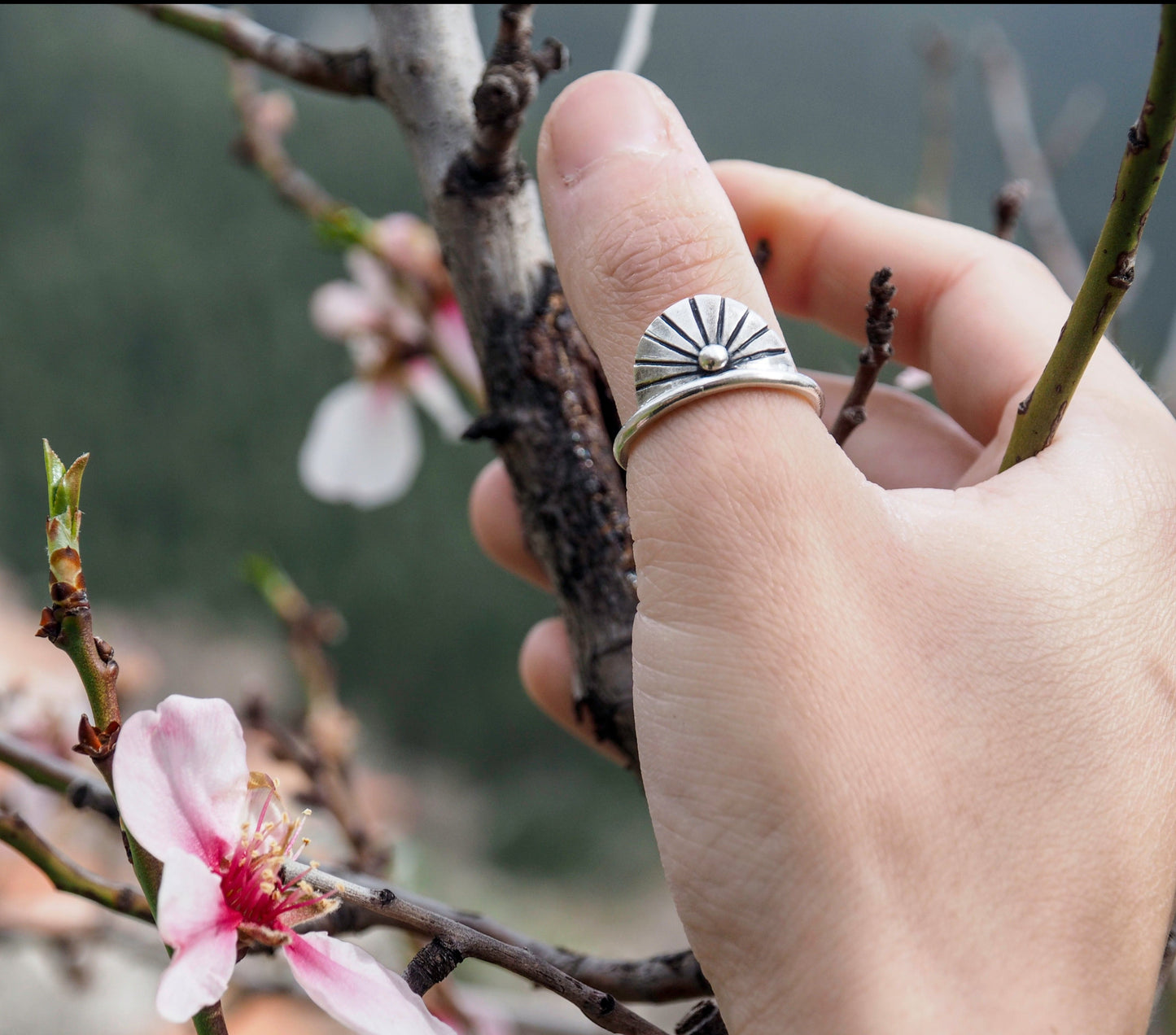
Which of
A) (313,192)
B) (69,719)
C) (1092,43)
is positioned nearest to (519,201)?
(313,192)

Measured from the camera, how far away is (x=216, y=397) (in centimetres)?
269

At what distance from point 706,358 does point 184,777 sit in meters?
0.20

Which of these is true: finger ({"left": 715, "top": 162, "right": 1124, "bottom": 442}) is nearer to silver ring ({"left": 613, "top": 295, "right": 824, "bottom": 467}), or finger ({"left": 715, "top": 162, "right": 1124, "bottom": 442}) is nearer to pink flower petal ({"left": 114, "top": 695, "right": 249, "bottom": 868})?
silver ring ({"left": 613, "top": 295, "right": 824, "bottom": 467})

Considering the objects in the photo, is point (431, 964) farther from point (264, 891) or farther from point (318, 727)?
point (318, 727)

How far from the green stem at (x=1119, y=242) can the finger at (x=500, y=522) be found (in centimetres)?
34

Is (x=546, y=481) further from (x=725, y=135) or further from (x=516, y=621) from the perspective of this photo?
(x=516, y=621)

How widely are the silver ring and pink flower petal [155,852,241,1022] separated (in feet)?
0.61

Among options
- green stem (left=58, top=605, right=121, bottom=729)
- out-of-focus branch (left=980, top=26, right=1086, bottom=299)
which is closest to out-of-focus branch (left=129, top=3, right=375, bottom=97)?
green stem (left=58, top=605, right=121, bottom=729)

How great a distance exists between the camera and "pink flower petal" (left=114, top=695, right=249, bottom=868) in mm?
269

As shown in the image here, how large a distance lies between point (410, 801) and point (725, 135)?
165 centimetres

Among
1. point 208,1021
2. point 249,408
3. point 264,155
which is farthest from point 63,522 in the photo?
point 249,408

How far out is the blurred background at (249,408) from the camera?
220 centimetres

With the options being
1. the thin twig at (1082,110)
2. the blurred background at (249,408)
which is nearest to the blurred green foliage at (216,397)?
the blurred background at (249,408)

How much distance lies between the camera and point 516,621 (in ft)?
8.10
